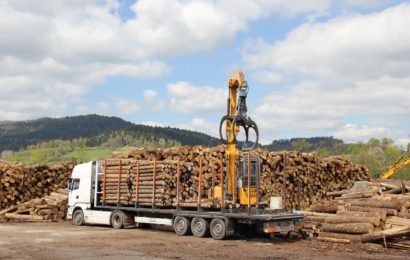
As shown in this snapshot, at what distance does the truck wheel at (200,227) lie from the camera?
58.6ft

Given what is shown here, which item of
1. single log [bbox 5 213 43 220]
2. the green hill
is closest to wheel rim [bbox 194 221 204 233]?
single log [bbox 5 213 43 220]

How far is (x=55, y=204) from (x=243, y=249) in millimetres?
13590

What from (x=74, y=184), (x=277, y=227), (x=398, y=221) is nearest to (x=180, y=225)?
(x=277, y=227)

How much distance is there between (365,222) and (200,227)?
575 cm

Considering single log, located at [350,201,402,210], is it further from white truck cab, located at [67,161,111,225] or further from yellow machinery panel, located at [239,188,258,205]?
white truck cab, located at [67,161,111,225]

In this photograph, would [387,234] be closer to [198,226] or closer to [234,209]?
[234,209]

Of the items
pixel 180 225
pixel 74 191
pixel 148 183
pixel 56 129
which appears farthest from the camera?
pixel 56 129

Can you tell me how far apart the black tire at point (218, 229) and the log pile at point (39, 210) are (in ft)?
37.0

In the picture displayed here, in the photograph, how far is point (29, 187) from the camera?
27984mm

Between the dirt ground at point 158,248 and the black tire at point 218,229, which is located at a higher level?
the black tire at point 218,229

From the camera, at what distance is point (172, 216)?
19.5 m

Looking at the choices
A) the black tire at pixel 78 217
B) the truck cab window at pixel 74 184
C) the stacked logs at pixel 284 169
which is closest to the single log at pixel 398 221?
the stacked logs at pixel 284 169

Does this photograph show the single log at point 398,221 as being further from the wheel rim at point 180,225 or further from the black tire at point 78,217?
the black tire at point 78,217

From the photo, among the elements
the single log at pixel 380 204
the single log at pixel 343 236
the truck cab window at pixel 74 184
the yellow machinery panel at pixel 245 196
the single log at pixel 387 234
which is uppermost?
the truck cab window at pixel 74 184
